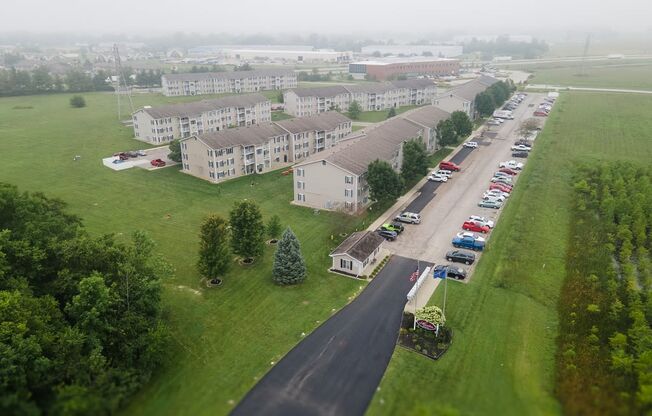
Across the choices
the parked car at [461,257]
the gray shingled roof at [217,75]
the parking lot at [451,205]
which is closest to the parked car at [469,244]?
the parking lot at [451,205]

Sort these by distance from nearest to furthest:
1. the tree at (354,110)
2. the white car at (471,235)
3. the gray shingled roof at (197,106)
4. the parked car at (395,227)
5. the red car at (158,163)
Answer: the white car at (471,235), the parked car at (395,227), the red car at (158,163), the gray shingled roof at (197,106), the tree at (354,110)

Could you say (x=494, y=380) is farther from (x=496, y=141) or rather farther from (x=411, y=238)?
(x=496, y=141)

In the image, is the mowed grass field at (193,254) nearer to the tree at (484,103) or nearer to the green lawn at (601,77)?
the tree at (484,103)

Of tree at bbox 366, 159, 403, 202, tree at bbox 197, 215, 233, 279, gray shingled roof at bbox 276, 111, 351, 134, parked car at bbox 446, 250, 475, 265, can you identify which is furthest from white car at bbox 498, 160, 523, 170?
tree at bbox 197, 215, 233, 279

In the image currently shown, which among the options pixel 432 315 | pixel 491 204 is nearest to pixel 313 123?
pixel 491 204

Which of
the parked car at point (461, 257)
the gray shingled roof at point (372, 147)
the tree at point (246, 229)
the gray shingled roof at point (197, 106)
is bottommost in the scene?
the parked car at point (461, 257)

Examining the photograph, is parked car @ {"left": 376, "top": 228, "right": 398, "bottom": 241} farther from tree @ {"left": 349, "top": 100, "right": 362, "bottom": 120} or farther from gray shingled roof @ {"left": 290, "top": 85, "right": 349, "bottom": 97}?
gray shingled roof @ {"left": 290, "top": 85, "right": 349, "bottom": 97}

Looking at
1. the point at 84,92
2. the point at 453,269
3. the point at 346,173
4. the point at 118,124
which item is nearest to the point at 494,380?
the point at 453,269
